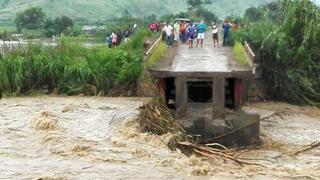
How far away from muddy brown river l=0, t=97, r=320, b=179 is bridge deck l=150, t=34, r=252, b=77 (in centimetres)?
205

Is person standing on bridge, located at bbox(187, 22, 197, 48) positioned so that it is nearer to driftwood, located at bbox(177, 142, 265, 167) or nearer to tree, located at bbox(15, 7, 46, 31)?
driftwood, located at bbox(177, 142, 265, 167)

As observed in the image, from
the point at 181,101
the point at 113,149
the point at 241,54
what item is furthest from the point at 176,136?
the point at 241,54

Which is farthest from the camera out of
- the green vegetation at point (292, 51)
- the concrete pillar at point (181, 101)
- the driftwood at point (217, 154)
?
the green vegetation at point (292, 51)

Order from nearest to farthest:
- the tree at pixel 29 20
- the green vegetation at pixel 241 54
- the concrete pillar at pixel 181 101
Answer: the concrete pillar at pixel 181 101 → the green vegetation at pixel 241 54 → the tree at pixel 29 20

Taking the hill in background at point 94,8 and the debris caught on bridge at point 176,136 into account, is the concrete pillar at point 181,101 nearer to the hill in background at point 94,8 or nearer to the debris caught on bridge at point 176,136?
the debris caught on bridge at point 176,136

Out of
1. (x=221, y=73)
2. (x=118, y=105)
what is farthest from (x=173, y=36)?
(x=221, y=73)

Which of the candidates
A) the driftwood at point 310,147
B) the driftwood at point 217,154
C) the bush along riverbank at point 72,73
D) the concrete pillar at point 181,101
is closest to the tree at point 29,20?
the bush along riverbank at point 72,73

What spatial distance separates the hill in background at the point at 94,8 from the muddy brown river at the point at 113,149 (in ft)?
268

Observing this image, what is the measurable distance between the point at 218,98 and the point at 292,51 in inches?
388

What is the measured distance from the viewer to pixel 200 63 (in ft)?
71.3

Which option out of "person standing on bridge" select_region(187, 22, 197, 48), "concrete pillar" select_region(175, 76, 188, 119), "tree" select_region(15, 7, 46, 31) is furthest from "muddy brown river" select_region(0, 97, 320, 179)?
"tree" select_region(15, 7, 46, 31)

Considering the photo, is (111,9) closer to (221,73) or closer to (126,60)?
(126,60)

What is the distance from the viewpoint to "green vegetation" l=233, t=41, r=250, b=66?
2155cm

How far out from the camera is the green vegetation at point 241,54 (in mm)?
21553
